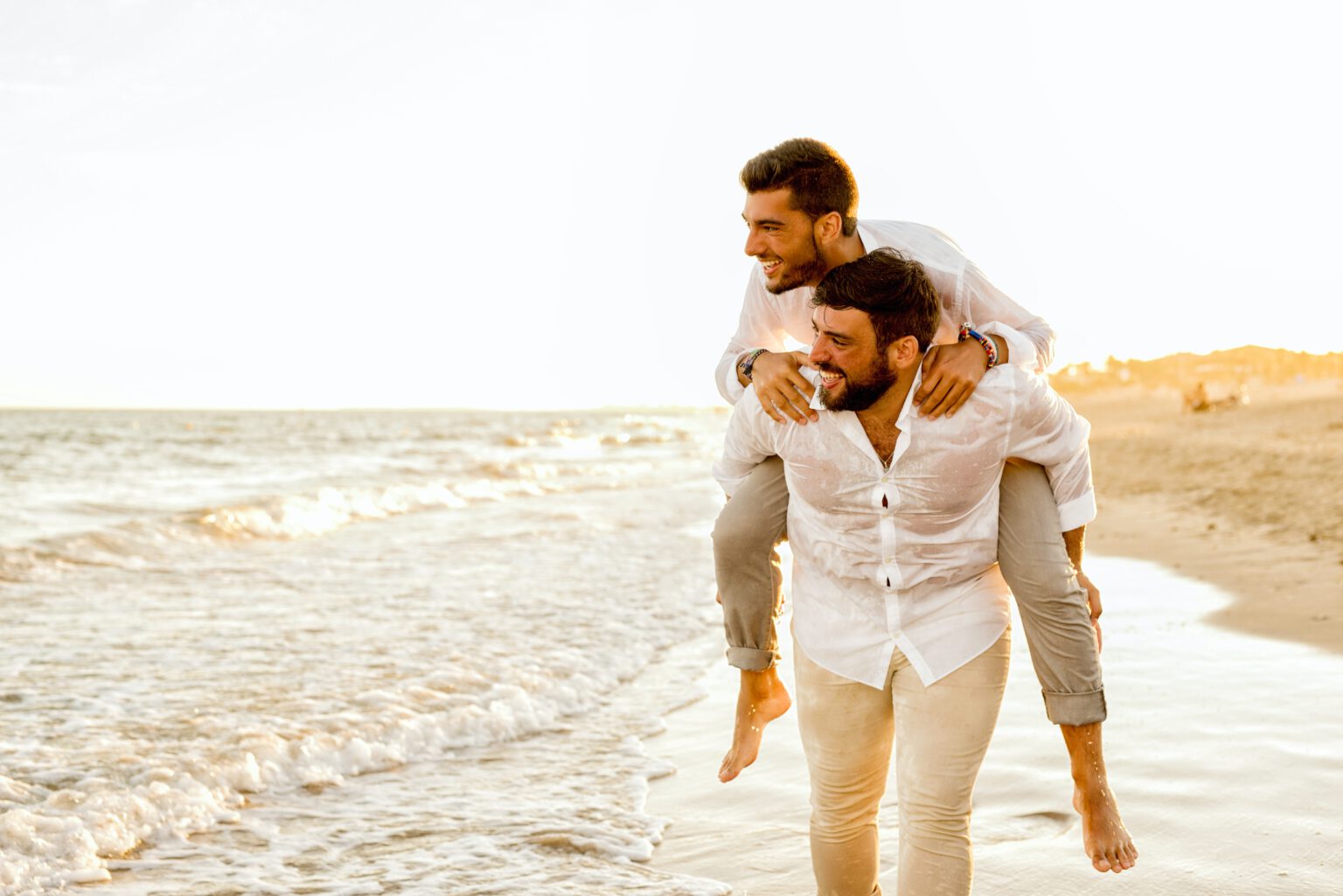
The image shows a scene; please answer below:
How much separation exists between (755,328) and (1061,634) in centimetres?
128

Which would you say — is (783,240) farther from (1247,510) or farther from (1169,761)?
(1247,510)

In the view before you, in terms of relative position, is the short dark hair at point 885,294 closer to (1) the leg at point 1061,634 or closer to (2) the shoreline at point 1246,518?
(1) the leg at point 1061,634

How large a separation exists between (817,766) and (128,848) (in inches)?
122

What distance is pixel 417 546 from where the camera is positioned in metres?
14.3

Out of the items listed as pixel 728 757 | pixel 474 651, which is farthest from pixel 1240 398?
pixel 728 757

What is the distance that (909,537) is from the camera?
297 centimetres

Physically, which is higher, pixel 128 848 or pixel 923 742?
pixel 923 742

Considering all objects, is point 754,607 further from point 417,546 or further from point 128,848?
point 417,546

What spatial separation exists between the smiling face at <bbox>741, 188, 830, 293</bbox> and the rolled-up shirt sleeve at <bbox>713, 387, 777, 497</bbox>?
37cm

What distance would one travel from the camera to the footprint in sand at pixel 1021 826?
4316mm

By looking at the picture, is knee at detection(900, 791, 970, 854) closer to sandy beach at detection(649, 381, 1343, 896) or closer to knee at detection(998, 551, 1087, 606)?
knee at detection(998, 551, 1087, 606)

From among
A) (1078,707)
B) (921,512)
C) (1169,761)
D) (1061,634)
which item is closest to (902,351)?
(921,512)

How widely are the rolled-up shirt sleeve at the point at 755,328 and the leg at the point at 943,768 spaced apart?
107 centimetres

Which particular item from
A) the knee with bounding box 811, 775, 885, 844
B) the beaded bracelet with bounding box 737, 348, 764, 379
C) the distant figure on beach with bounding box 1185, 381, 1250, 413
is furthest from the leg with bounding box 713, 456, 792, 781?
the distant figure on beach with bounding box 1185, 381, 1250, 413
